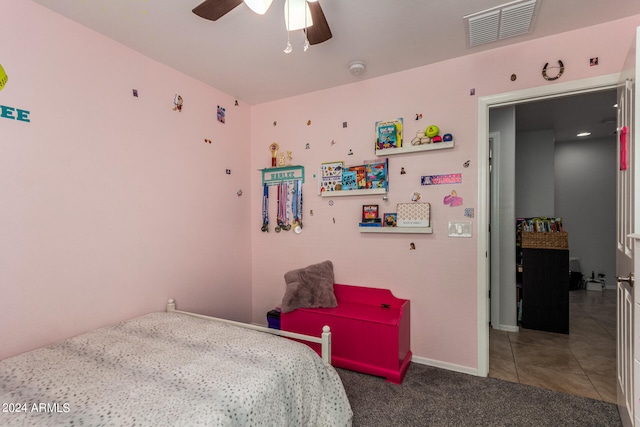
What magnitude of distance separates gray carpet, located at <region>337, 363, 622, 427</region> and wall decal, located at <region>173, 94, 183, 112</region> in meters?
2.50

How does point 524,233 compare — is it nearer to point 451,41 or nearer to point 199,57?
point 451,41

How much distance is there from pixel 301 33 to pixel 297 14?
0.49 metres

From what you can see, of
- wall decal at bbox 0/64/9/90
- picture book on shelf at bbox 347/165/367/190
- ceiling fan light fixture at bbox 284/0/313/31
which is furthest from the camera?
picture book on shelf at bbox 347/165/367/190

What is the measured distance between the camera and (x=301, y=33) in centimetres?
201

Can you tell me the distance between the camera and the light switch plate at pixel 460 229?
2.32m

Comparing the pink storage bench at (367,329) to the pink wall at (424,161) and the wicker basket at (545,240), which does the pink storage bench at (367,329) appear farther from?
the wicker basket at (545,240)

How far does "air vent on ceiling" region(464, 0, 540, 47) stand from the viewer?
1.77m

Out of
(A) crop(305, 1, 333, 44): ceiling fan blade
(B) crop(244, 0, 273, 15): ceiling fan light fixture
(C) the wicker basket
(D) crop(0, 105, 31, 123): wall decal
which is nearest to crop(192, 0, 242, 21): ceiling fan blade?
(B) crop(244, 0, 273, 15): ceiling fan light fixture

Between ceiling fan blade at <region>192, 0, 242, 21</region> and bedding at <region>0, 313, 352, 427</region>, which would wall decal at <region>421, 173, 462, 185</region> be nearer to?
bedding at <region>0, 313, 352, 427</region>

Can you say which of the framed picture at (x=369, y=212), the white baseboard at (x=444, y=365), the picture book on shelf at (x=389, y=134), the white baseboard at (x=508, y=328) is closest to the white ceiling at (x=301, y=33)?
the picture book on shelf at (x=389, y=134)

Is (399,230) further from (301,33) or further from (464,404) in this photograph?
(301,33)

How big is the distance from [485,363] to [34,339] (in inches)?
115

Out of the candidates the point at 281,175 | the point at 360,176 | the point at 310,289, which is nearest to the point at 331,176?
the point at 360,176

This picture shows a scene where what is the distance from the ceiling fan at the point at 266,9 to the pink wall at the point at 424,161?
1.17 m
